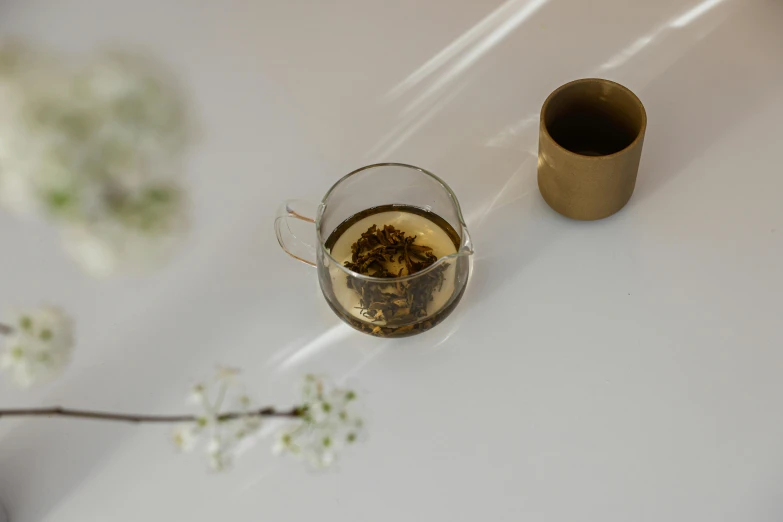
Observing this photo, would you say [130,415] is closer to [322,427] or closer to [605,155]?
[322,427]

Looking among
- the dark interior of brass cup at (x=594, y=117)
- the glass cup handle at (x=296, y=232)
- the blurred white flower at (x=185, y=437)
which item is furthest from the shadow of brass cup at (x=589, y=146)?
the blurred white flower at (x=185, y=437)

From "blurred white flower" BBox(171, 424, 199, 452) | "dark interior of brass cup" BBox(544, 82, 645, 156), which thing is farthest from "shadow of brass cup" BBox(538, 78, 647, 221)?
"blurred white flower" BBox(171, 424, 199, 452)

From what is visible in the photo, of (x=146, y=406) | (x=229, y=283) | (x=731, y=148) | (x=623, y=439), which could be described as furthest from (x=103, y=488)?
(x=731, y=148)

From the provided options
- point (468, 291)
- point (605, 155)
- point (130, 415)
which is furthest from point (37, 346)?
point (605, 155)

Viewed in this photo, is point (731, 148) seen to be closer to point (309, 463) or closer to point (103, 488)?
point (309, 463)

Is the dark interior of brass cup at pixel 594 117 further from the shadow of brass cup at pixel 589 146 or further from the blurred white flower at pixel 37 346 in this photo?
the blurred white flower at pixel 37 346

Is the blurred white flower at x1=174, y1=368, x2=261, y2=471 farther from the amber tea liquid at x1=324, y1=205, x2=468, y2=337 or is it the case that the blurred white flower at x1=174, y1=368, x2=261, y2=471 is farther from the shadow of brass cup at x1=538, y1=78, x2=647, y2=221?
the shadow of brass cup at x1=538, y1=78, x2=647, y2=221
